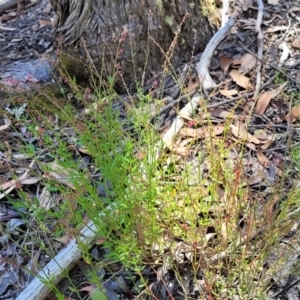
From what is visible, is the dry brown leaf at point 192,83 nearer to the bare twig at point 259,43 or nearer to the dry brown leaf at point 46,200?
the bare twig at point 259,43

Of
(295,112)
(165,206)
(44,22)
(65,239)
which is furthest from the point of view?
(44,22)

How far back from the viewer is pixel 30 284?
1.85 metres

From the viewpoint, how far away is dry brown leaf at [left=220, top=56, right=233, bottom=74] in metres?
2.68

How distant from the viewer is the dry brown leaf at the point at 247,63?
262 cm

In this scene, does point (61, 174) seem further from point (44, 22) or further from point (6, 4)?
point (6, 4)

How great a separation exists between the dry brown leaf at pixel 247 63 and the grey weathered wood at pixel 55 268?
1.24 m

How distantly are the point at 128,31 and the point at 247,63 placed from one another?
0.68 m

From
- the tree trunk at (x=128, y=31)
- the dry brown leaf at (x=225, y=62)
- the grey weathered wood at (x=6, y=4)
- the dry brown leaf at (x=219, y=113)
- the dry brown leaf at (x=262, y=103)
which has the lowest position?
the dry brown leaf at (x=262, y=103)

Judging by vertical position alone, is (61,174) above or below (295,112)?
above

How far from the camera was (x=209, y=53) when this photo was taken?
2.71m

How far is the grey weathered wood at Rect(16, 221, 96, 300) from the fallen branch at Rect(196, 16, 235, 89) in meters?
1.03

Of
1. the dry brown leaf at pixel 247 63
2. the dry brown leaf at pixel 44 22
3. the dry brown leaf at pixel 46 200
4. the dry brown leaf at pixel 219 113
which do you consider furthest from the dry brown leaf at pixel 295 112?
the dry brown leaf at pixel 44 22

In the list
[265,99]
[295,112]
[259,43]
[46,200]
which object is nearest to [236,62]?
[259,43]

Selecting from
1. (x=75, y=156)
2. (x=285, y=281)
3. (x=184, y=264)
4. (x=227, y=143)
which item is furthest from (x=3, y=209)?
(x=285, y=281)
